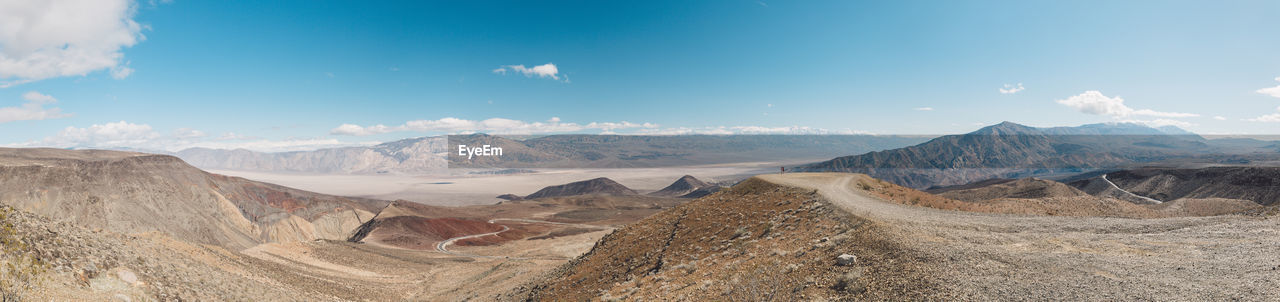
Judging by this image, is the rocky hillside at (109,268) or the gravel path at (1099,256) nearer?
the gravel path at (1099,256)

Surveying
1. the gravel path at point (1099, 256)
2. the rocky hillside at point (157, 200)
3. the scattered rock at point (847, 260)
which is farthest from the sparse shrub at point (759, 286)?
the rocky hillside at point (157, 200)

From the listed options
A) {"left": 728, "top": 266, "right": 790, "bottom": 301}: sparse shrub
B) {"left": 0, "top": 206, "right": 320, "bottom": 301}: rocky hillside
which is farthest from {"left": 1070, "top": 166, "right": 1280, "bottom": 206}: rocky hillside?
{"left": 0, "top": 206, "right": 320, "bottom": 301}: rocky hillside

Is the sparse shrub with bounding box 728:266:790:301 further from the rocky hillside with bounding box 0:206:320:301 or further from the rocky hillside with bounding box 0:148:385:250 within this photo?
the rocky hillside with bounding box 0:148:385:250

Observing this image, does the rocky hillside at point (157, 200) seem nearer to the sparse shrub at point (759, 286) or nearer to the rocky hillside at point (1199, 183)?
the sparse shrub at point (759, 286)

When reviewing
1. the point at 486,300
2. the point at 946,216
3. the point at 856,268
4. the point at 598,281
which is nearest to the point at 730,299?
the point at 856,268

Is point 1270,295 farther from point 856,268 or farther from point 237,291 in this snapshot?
point 237,291

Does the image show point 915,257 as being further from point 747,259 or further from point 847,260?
point 747,259
